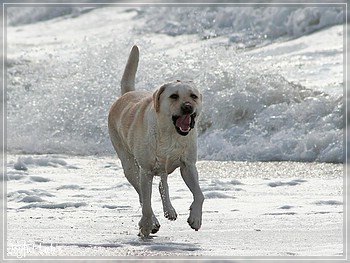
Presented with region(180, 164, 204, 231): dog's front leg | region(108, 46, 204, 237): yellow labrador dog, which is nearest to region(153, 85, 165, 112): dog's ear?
region(108, 46, 204, 237): yellow labrador dog

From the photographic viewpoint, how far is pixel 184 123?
7117mm

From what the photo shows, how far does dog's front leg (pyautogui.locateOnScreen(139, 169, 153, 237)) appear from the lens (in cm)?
748

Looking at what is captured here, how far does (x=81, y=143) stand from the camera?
14.0 m

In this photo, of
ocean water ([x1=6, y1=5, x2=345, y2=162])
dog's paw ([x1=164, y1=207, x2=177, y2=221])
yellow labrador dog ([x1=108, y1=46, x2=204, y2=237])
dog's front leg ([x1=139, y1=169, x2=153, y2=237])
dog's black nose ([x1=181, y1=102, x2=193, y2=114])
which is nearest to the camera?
dog's black nose ([x1=181, y1=102, x2=193, y2=114])

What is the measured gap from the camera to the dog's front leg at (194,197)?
7156mm

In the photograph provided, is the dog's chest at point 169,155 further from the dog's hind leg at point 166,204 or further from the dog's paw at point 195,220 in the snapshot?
the dog's paw at point 195,220

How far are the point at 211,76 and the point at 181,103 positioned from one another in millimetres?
8028

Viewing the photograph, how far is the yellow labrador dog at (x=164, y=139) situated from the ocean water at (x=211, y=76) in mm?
4572

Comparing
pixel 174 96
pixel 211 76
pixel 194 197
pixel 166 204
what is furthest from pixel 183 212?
pixel 211 76

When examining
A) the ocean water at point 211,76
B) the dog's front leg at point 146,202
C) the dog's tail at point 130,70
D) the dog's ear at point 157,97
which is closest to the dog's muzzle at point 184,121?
the dog's ear at point 157,97

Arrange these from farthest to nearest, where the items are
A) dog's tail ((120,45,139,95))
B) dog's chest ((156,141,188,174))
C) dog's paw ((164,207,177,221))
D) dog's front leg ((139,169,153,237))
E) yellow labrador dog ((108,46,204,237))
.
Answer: dog's tail ((120,45,139,95)), dog's paw ((164,207,177,221)), dog's front leg ((139,169,153,237)), dog's chest ((156,141,188,174)), yellow labrador dog ((108,46,204,237))

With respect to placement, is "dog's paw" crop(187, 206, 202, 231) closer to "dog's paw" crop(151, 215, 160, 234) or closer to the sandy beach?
the sandy beach

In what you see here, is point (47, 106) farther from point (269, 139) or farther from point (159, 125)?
point (159, 125)

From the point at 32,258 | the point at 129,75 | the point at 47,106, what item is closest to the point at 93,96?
the point at 47,106
